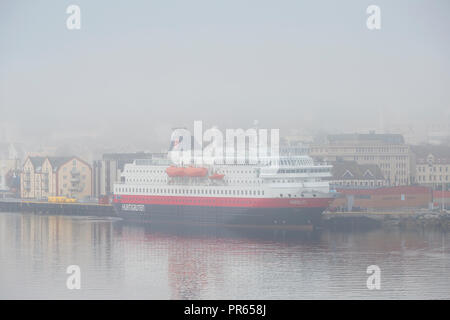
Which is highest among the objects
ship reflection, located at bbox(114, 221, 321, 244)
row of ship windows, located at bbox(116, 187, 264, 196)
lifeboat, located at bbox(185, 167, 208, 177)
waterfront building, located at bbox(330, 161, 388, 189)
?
lifeboat, located at bbox(185, 167, 208, 177)

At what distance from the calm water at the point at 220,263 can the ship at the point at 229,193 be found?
5.12ft

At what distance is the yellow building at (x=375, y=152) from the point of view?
63250mm

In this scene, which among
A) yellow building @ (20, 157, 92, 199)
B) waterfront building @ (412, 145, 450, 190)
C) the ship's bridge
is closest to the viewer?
the ship's bridge

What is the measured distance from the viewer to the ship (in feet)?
142

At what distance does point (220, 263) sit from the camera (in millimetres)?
33906

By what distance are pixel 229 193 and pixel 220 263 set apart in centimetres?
1119

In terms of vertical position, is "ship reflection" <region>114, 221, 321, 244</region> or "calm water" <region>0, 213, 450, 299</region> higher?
"ship reflection" <region>114, 221, 321, 244</region>

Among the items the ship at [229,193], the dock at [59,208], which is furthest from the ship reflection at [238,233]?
the dock at [59,208]

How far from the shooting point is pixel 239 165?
4497 cm

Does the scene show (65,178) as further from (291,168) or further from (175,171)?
(291,168)

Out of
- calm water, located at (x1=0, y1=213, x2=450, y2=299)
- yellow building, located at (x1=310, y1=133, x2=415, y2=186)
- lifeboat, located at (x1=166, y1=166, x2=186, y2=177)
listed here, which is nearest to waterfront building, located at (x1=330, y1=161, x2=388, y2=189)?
yellow building, located at (x1=310, y1=133, x2=415, y2=186)

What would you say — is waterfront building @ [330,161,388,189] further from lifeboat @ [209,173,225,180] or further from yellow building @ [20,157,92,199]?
yellow building @ [20,157,92,199]

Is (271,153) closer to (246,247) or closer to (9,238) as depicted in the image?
(246,247)

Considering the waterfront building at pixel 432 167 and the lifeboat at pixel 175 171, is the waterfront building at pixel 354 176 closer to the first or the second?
the waterfront building at pixel 432 167
